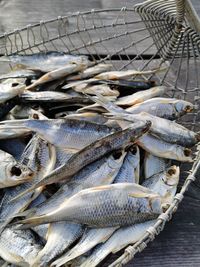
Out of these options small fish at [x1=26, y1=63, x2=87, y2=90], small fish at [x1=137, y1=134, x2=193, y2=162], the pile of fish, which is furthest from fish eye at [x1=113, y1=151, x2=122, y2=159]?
small fish at [x1=26, y1=63, x2=87, y2=90]

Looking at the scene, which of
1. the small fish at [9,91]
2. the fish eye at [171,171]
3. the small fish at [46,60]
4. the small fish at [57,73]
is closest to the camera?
the fish eye at [171,171]

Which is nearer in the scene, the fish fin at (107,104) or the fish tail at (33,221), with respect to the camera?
the fish tail at (33,221)

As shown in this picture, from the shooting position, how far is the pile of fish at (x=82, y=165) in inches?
51.3

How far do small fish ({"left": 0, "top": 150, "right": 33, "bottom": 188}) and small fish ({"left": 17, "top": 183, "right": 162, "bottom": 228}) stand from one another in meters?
0.11

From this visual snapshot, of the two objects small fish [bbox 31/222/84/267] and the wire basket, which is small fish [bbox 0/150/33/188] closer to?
small fish [bbox 31/222/84/267]

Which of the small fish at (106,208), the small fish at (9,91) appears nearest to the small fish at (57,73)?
the small fish at (9,91)

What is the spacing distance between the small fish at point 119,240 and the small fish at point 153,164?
20 cm

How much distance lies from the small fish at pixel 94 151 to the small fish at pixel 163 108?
8.4 inches

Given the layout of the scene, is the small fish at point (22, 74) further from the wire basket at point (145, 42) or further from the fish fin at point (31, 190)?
the fish fin at point (31, 190)

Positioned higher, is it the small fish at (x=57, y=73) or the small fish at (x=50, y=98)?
the small fish at (x=57, y=73)

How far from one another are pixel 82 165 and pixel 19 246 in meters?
0.27

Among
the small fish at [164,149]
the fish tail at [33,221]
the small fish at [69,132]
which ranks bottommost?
the fish tail at [33,221]

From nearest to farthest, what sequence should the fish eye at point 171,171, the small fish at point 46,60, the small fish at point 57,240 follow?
the small fish at point 57,240 → the fish eye at point 171,171 → the small fish at point 46,60

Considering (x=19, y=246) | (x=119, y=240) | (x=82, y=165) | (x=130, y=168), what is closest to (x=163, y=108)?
(x=130, y=168)
